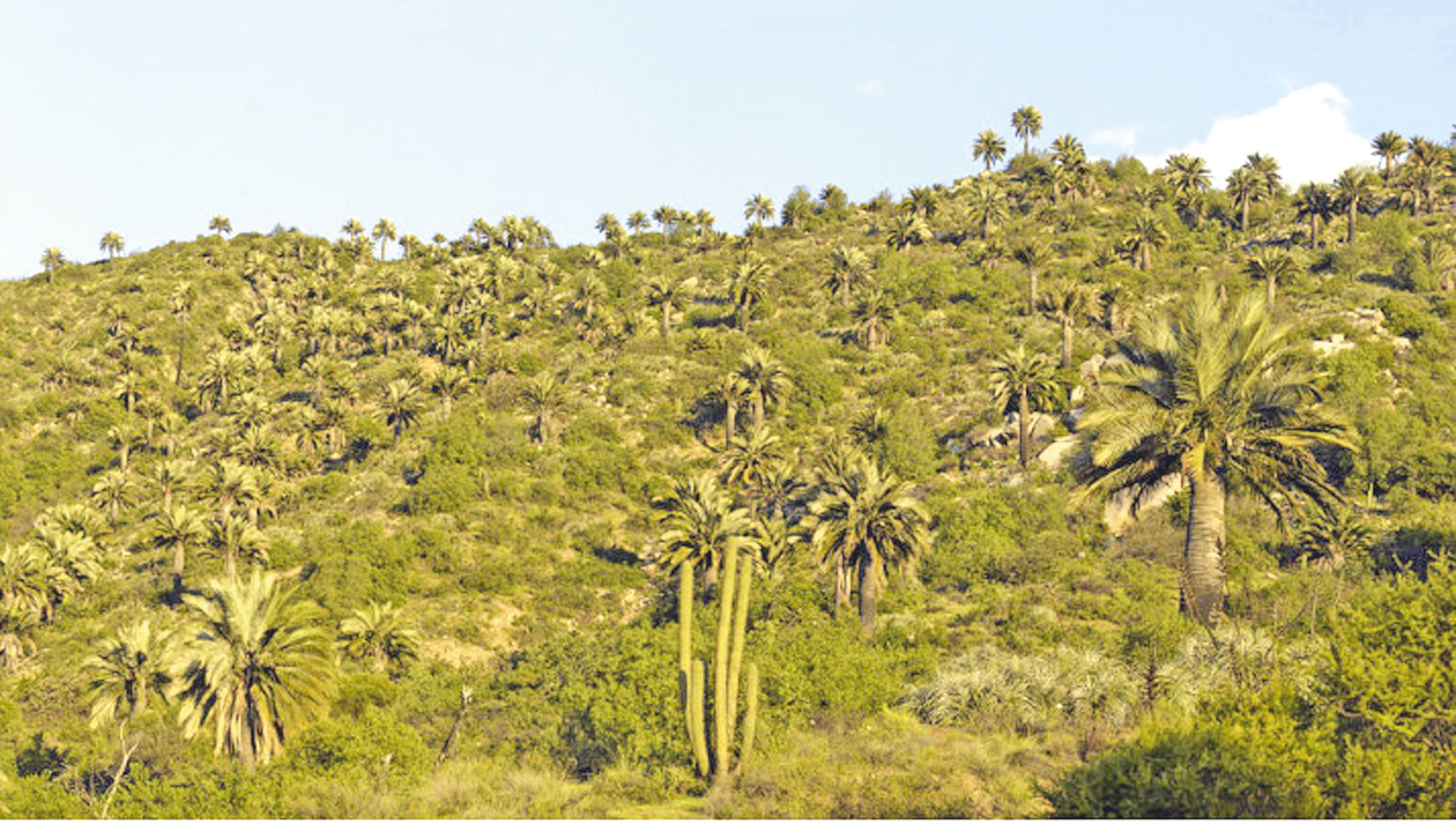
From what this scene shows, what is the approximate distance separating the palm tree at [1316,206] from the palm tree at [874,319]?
44170 mm

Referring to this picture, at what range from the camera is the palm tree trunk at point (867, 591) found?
4500 centimetres

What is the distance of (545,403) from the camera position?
81.4 m

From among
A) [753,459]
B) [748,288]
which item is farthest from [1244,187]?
[753,459]

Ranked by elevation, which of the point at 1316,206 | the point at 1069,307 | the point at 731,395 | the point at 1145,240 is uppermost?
the point at 1316,206

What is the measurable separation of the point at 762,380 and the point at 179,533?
142 ft

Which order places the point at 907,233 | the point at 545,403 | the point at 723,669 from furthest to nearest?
the point at 907,233
the point at 545,403
the point at 723,669

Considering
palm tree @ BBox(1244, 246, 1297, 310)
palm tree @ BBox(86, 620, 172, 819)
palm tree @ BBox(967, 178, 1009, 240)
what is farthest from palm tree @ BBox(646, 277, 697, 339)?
palm tree @ BBox(86, 620, 172, 819)

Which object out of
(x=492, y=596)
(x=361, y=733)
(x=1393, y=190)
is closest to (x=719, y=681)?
(x=361, y=733)

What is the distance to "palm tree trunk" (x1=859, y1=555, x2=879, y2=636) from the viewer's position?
148 ft

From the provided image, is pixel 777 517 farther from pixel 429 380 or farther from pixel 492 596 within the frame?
pixel 429 380

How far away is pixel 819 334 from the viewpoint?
99500 millimetres

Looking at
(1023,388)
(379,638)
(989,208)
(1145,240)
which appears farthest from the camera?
(989,208)

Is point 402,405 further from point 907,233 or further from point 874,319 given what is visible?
point 907,233

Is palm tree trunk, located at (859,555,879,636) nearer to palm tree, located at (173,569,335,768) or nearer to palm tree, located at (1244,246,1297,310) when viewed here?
palm tree, located at (173,569,335,768)
